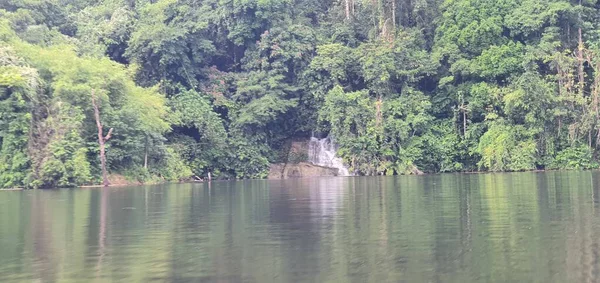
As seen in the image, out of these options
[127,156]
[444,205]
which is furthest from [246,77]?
[444,205]

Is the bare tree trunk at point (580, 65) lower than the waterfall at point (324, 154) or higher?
higher

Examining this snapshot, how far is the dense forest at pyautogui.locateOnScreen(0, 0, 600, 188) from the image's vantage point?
177 feet

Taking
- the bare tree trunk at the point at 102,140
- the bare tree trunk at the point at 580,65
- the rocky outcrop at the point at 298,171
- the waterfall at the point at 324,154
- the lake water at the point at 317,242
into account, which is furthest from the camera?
the rocky outcrop at the point at 298,171

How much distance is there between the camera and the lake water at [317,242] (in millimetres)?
11461

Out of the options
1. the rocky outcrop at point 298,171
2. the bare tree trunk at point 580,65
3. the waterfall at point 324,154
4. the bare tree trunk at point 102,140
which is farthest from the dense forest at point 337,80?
the rocky outcrop at point 298,171

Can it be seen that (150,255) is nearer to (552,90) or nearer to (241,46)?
(552,90)

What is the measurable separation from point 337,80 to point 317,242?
152 ft

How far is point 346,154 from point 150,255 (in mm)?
44422

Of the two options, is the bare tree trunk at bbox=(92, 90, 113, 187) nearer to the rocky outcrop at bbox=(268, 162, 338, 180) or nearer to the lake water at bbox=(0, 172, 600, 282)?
the rocky outcrop at bbox=(268, 162, 338, 180)

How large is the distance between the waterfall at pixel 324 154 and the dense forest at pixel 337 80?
4.16 feet

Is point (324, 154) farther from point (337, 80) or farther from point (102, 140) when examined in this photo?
point (102, 140)

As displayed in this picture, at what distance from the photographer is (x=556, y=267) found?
11.3 m

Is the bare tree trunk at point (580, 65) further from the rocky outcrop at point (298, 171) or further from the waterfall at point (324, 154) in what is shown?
the rocky outcrop at point (298, 171)

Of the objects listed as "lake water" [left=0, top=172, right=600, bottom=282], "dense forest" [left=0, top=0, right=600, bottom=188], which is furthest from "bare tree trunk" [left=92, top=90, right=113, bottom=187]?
"lake water" [left=0, top=172, right=600, bottom=282]
